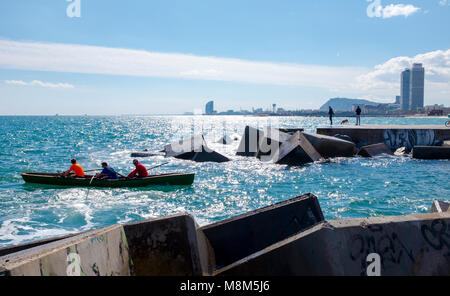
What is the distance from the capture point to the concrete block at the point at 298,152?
76.4 feet

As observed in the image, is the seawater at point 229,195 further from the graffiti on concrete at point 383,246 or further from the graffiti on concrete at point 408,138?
the graffiti on concrete at point 383,246

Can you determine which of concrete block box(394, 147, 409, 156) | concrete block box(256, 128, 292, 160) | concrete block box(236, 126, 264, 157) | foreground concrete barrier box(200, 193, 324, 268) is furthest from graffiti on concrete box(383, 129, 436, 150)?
foreground concrete barrier box(200, 193, 324, 268)

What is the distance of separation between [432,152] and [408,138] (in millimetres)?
4369

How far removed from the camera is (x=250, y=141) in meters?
28.8

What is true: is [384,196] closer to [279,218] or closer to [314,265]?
[279,218]

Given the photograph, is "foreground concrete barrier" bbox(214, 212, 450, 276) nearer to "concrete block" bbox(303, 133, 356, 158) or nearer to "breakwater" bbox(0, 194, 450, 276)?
"breakwater" bbox(0, 194, 450, 276)

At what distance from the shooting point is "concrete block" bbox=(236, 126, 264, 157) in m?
28.4

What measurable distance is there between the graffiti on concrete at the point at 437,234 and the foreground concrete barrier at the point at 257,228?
7.19 feet

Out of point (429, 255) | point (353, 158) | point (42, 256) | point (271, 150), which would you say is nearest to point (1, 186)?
point (271, 150)

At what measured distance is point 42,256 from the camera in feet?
→ 10.7

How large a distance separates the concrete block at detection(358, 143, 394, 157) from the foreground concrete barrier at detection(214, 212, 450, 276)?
22.6 meters

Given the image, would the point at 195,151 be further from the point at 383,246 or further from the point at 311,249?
the point at 383,246

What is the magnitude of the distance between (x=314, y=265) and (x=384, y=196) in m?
11.8

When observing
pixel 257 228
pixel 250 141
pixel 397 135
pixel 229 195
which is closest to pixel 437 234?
pixel 257 228
